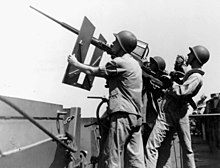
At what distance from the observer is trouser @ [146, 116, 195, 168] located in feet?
14.8

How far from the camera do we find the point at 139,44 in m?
5.08

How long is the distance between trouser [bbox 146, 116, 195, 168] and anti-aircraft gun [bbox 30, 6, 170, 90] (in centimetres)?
65

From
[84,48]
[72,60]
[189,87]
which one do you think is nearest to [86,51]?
[84,48]

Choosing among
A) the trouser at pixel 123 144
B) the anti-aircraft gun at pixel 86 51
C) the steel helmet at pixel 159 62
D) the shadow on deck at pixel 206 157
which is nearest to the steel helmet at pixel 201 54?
the anti-aircraft gun at pixel 86 51

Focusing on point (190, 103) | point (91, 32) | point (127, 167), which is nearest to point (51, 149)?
point (127, 167)

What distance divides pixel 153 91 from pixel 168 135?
749 millimetres

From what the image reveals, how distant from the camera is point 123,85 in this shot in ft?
11.5

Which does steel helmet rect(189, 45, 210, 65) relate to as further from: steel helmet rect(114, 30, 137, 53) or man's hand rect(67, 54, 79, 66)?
man's hand rect(67, 54, 79, 66)

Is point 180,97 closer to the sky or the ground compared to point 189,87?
closer to the ground

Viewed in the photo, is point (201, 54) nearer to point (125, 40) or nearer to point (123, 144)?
point (125, 40)

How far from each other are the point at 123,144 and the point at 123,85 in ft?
2.14

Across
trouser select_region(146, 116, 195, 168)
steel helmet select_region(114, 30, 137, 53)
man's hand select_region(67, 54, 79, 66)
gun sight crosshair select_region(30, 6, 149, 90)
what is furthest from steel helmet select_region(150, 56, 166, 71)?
man's hand select_region(67, 54, 79, 66)

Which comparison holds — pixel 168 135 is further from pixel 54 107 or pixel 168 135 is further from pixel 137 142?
pixel 54 107

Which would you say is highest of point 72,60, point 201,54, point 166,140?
point 201,54
